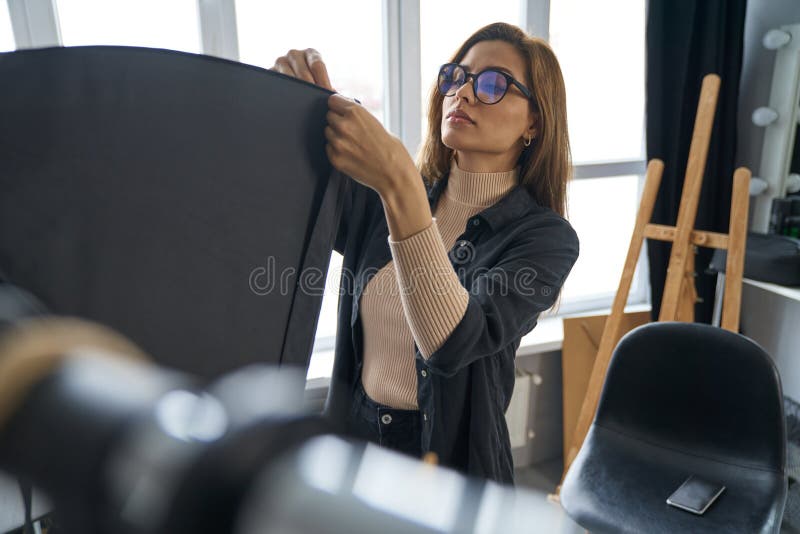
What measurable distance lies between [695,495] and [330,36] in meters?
1.64

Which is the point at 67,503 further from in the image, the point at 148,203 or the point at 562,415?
the point at 562,415

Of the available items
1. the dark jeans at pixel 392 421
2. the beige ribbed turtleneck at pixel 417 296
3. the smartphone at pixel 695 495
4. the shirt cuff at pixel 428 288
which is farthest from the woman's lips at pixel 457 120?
the smartphone at pixel 695 495

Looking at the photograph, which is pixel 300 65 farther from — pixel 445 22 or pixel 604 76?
pixel 604 76

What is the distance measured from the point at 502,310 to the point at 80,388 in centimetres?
75

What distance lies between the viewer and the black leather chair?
133 cm

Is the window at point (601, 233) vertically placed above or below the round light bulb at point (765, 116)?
below

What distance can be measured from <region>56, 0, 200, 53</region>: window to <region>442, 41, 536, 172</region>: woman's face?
82 cm

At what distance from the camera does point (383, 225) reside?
972mm

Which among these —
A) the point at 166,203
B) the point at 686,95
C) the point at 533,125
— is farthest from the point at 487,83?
the point at 686,95

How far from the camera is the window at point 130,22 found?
1502mm

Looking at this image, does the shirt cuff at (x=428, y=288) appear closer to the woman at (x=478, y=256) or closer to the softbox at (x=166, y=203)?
the woman at (x=478, y=256)

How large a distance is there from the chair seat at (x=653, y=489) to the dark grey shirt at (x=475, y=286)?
0.37 metres

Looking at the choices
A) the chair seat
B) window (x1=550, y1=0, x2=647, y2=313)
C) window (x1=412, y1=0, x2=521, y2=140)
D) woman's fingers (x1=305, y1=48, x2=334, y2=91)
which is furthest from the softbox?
window (x1=550, y1=0, x2=647, y2=313)

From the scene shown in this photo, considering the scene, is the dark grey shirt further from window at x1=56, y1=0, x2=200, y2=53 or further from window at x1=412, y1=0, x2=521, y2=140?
window at x1=412, y1=0, x2=521, y2=140
